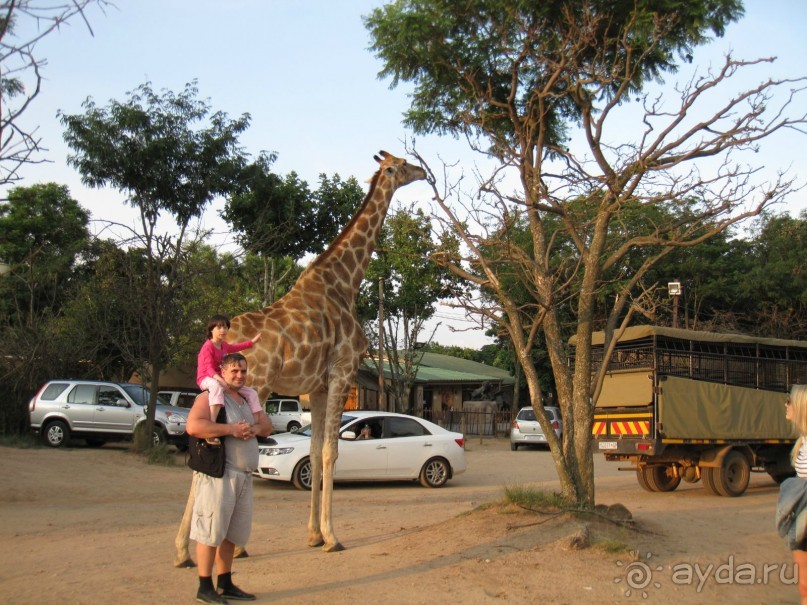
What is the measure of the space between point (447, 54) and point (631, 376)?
6.67m

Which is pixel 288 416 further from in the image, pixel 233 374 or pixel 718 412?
pixel 233 374

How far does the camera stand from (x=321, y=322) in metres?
8.57

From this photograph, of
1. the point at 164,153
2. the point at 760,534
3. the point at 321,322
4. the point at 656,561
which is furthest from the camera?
the point at 164,153

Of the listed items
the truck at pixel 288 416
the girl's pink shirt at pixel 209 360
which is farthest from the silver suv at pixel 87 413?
the girl's pink shirt at pixel 209 360

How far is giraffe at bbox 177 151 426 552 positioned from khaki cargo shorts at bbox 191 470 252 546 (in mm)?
2169

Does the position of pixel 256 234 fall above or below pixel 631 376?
above

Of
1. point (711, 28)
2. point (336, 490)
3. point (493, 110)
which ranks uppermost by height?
point (711, 28)

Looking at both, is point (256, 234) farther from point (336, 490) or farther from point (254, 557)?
point (254, 557)

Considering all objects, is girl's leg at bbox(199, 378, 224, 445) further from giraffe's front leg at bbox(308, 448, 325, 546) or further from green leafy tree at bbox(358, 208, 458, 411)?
green leafy tree at bbox(358, 208, 458, 411)

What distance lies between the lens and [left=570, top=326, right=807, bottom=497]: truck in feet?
44.1

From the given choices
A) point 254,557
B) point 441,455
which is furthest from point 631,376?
point 254,557

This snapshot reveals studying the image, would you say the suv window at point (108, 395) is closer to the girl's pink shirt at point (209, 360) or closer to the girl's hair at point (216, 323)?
the girl's hair at point (216, 323)

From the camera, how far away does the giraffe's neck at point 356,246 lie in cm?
920

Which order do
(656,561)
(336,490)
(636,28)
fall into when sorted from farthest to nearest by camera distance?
1. (336,490)
2. (636,28)
3. (656,561)
